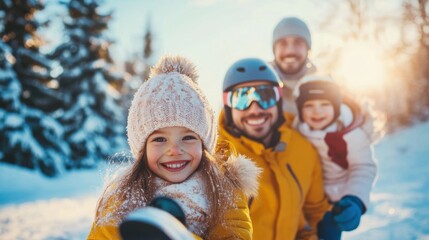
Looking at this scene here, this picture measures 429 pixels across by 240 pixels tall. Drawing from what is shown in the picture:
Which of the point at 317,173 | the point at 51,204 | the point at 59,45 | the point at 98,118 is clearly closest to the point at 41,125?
the point at 98,118

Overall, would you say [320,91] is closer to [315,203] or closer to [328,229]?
[315,203]

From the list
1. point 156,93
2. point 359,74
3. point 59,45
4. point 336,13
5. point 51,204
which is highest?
point 336,13

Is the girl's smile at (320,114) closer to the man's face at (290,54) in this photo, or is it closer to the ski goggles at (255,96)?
the ski goggles at (255,96)

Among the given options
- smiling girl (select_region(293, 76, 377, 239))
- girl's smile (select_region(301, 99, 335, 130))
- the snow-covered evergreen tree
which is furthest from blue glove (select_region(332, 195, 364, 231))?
the snow-covered evergreen tree

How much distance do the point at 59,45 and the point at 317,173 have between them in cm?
1943

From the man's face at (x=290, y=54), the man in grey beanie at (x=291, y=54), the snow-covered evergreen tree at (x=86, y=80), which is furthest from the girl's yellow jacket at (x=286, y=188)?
the snow-covered evergreen tree at (x=86, y=80)

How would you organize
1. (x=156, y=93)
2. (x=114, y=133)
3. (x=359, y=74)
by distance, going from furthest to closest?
1. (x=114, y=133)
2. (x=359, y=74)
3. (x=156, y=93)

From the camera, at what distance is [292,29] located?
426cm

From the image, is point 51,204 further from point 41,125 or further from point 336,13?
point 336,13

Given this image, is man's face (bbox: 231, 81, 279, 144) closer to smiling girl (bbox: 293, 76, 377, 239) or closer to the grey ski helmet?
the grey ski helmet

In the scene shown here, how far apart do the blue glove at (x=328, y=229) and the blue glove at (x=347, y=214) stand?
0.22 metres

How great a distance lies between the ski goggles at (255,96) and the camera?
3008 millimetres

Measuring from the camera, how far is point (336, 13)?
704 inches

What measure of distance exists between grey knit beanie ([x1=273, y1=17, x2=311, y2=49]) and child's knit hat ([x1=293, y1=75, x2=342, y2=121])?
976 millimetres
